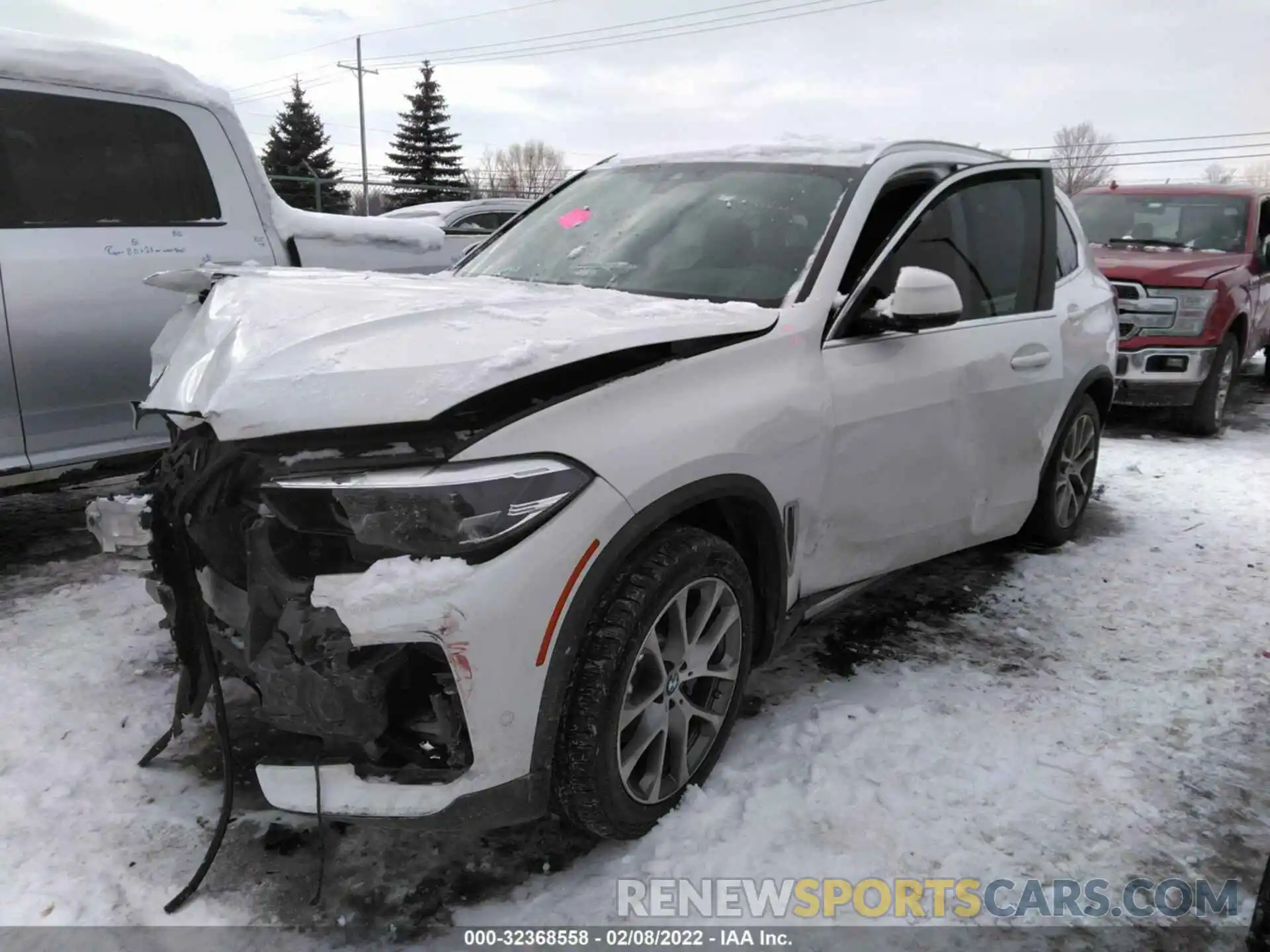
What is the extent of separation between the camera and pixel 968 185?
3727mm

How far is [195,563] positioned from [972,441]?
8.74 feet

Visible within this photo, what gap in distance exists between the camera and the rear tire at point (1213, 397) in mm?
7629

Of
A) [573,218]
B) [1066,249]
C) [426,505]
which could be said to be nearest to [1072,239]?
[1066,249]

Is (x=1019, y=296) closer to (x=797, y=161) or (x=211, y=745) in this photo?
(x=797, y=161)

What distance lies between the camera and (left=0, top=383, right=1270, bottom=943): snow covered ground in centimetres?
242

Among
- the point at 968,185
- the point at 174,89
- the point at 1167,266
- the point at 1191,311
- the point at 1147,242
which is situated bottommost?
the point at 1191,311

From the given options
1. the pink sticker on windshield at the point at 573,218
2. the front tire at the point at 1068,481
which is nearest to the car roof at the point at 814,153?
the pink sticker on windshield at the point at 573,218

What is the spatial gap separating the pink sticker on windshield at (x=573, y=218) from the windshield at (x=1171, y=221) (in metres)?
6.15

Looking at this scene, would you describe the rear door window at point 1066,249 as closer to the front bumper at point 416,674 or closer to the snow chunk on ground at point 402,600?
the front bumper at point 416,674

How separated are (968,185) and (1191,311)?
484cm

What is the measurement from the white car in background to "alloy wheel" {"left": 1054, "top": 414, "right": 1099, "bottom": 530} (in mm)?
7369

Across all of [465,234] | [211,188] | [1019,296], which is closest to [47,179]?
[211,188]

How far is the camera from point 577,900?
93.3 inches

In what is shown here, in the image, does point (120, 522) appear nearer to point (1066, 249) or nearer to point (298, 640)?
point (298, 640)
